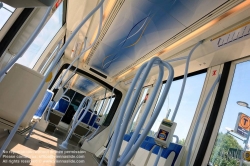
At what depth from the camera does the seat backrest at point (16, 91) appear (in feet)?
6.18

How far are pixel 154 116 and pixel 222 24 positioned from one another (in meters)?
1.46

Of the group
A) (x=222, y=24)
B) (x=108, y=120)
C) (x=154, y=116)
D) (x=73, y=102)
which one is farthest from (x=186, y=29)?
(x=73, y=102)

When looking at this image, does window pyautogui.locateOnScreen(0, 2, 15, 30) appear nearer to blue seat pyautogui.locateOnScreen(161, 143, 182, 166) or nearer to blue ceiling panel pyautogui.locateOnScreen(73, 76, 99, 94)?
blue seat pyautogui.locateOnScreen(161, 143, 182, 166)

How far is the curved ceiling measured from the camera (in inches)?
68.4

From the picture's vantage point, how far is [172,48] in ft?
8.60

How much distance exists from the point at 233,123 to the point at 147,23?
148 centimetres

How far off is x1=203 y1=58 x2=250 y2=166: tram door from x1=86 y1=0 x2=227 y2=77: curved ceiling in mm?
804

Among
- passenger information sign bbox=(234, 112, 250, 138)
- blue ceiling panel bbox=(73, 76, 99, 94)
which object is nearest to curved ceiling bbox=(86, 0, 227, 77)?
passenger information sign bbox=(234, 112, 250, 138)

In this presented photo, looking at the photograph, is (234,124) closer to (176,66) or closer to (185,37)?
(185,37)

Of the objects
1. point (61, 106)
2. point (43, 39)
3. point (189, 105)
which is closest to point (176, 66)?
point (189, 105)

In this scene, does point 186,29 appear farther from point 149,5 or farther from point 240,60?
point 240,60

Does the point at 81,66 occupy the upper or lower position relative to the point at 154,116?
upper

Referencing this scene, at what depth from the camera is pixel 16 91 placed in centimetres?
194

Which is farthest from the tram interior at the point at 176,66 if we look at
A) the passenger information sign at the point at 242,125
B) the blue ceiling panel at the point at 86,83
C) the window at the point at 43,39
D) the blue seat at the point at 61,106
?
the blue ceiling panel at the point at 86,83
